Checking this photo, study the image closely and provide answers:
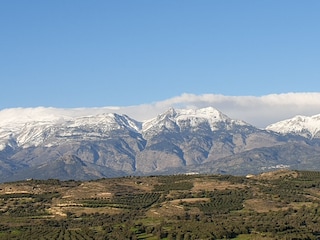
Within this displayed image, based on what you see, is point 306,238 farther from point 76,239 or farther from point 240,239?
point 76,239

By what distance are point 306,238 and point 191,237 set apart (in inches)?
1306

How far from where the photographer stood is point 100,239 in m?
199

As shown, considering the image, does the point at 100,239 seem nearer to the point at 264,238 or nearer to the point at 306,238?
the point at 264,238

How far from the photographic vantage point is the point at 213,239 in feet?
642

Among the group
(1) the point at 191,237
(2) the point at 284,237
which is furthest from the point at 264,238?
(1) the point at 191,237

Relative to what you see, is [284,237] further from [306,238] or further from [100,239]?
[100,239]

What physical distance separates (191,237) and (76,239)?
3387 centimetres

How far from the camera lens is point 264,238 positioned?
194 metres

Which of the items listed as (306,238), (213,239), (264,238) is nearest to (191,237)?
(213,239)

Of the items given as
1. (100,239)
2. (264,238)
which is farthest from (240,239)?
(100,239)

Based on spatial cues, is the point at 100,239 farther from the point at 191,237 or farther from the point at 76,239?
the point at 191,237

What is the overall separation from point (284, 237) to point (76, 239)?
60.5 m

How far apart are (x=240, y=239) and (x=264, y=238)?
7.76 meters

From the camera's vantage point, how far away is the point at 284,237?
192 metres
